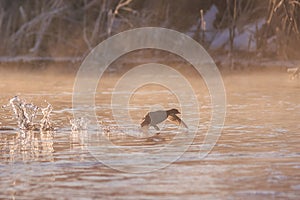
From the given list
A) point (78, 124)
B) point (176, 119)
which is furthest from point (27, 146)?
point (176, 119)

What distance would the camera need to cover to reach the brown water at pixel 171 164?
767 centimetres

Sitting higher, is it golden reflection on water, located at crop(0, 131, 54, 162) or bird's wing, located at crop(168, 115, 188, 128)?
bird's wing, located at crop(168, 115, 188, 128)

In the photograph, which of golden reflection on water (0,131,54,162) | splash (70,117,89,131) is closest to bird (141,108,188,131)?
splash (70,117,89,131)

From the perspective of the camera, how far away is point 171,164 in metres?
8.98

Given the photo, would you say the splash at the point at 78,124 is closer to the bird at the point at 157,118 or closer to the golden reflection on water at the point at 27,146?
the golden reflection on water at the point at 27,146

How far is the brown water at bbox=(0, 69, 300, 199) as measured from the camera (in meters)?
7.67

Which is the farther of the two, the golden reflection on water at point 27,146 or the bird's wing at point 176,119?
the bird's wing at point 176,119

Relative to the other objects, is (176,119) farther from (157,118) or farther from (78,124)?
(78,124)

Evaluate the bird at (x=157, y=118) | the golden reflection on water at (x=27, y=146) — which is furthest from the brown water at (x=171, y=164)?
the bird at (x=157, y=118)

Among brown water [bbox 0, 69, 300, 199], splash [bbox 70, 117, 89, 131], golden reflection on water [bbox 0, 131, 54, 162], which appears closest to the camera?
brown water [bbox 0, 69, 300, 199]

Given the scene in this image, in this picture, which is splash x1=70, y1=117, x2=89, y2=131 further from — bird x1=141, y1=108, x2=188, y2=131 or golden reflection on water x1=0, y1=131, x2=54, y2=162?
Answer: bird x1=141, y1=108, x2=188, y2=131

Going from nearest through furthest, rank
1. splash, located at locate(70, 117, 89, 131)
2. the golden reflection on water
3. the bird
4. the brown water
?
the brown water → the golden reflection on water → the bird → splash, located at locate(70, 117, 89, 131)

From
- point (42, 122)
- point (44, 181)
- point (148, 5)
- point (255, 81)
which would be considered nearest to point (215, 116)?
point (42, 122)

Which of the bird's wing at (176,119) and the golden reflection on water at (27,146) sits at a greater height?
the bird's wing at (176,119)
